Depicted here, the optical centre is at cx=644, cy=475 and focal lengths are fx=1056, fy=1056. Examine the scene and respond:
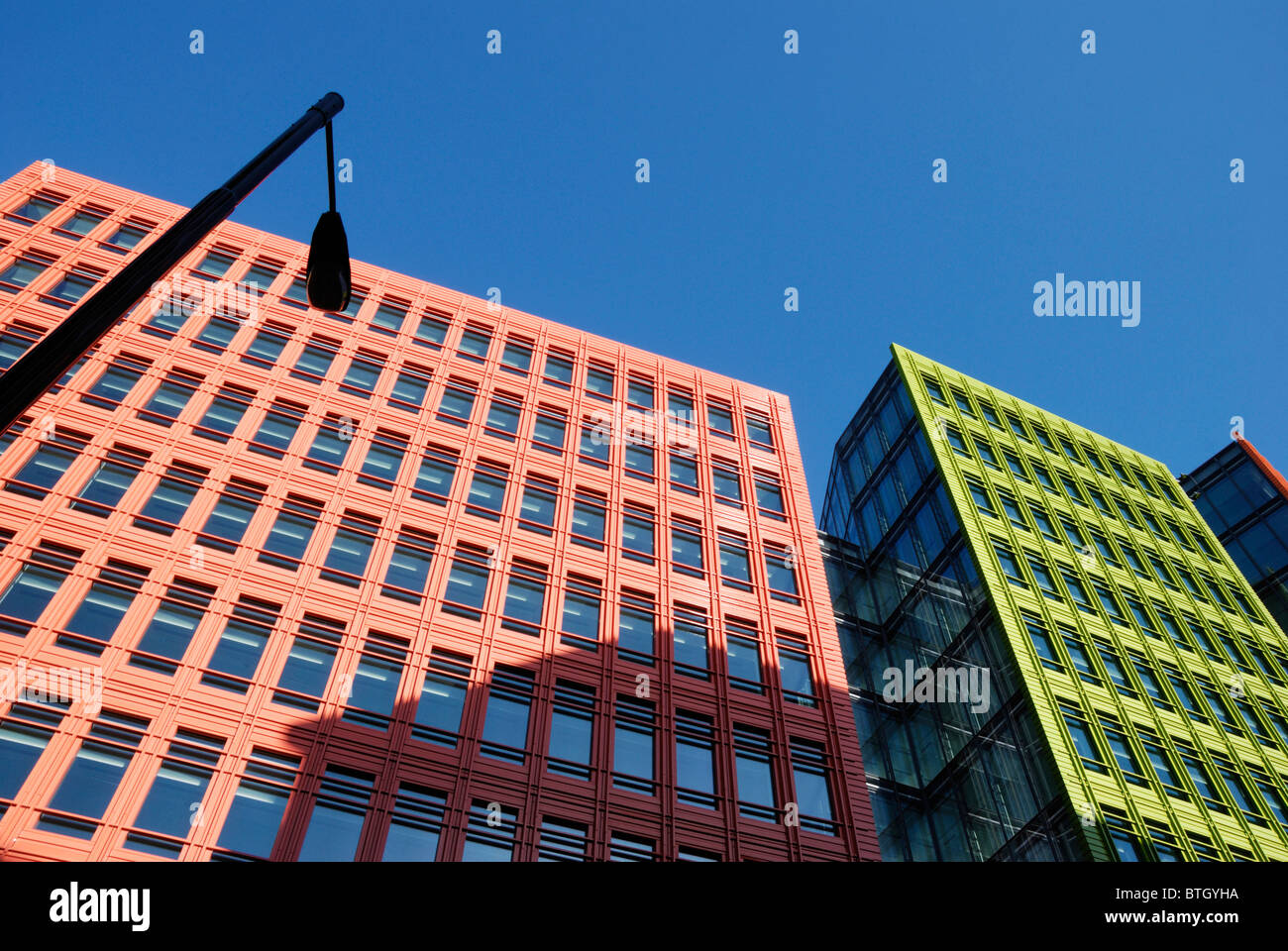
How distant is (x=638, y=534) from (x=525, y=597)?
5.93 m

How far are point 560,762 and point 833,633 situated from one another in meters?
11.9

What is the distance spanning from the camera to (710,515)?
39000 mm

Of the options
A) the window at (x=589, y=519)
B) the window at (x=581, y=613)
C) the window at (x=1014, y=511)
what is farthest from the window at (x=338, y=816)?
the window at (x=1014, y=511)

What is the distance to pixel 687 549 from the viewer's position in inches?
1458

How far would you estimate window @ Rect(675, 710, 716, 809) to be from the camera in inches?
1103

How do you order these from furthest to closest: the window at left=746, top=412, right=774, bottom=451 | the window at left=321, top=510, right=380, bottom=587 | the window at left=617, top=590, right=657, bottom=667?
the window at left=746, top=412, right=774, bottom=451 → the window at left=617, top=590, right=657, bottom=667 → the window at left=321, top=510, right=380, bottom=587

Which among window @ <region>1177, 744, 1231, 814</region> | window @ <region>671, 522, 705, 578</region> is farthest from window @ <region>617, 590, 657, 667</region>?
window @ <region>1177, 744, 1231, 814</region>

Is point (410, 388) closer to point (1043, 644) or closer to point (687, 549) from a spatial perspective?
point (687, 549)

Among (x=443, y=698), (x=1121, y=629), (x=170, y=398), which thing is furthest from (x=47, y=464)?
(x=1121, y=629)

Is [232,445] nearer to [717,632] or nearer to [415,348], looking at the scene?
[415,348]

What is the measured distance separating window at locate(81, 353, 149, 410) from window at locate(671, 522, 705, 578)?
18630 millimetres

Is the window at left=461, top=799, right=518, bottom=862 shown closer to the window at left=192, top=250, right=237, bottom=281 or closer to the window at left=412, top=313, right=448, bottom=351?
the window at left=412, top=313, right=448, bottom=351

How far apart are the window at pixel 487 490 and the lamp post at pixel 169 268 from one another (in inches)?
1036

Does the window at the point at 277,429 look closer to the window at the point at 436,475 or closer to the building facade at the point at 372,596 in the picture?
the building facade at the point at 372,596
